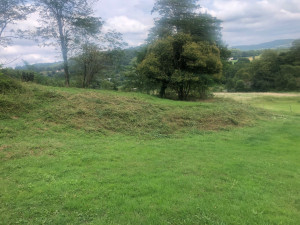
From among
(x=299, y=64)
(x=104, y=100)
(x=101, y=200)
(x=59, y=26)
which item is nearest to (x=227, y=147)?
(x=101, y=200)

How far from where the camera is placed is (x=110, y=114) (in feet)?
31.4

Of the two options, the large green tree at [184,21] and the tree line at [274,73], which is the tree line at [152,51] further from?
the tree line at [274,73]

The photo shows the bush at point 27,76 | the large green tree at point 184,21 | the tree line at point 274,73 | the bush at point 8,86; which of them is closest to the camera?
the bush at point 8,86

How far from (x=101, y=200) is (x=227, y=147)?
560 cm

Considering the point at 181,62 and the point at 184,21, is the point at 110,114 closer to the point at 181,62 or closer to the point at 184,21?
the point at 181,62

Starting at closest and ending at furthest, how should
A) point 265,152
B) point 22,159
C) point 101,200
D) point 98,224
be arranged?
point 98,224, point 101,200, point 22,159, point 265,152

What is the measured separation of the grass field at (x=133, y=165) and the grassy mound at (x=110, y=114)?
5 centimetres

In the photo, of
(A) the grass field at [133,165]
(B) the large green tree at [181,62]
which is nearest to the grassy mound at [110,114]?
(A) the grass field at [133,165]

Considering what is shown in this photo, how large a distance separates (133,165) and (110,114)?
4.51 m

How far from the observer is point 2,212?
128 inches

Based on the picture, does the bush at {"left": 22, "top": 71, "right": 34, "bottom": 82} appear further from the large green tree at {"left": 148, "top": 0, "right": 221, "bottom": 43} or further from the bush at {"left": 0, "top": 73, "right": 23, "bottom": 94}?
the large green tree at {"left": 148, "top": 0, "right": 221, "bottom": 43}

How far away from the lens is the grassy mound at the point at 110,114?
8320 mm

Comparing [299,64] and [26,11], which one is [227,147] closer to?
[26,11]

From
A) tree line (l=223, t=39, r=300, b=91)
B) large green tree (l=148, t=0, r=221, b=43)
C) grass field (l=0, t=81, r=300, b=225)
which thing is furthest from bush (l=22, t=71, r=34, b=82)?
tree line (l=223, t=39, r=300, b=91)
